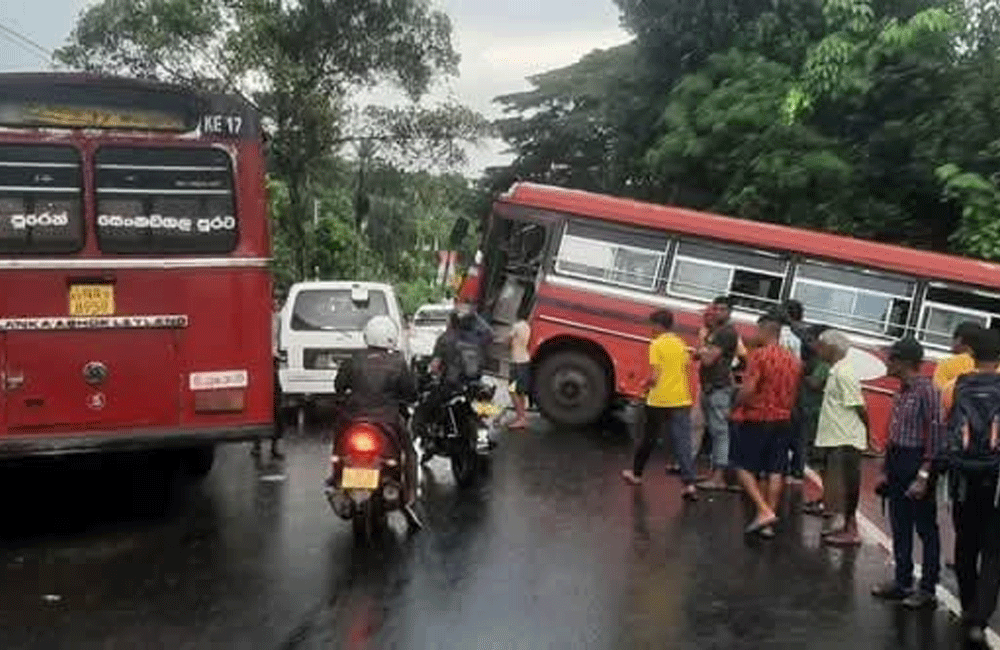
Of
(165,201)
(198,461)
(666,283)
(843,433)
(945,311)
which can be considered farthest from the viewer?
(666,283)

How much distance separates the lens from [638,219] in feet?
50.8

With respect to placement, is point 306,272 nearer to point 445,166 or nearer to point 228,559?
point 445,166

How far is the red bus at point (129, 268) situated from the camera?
887 centimetres

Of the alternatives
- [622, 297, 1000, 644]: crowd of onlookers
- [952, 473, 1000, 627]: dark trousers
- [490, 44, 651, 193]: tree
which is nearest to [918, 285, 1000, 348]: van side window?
[622, 297, 1000, 644]: crowd of onlookers

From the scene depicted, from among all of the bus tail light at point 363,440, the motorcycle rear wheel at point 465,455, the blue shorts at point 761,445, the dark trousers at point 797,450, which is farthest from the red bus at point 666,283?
the bus tail light at point 363,440

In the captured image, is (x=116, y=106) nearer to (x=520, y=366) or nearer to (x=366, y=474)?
(x=366, y=474)

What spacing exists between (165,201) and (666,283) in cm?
756

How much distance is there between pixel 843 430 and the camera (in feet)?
30.0

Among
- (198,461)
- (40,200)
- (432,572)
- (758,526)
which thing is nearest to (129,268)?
(40,200)

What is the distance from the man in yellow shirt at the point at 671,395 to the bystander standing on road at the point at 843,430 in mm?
1703

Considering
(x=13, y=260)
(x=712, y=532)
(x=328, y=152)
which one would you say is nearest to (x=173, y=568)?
(x=13, y=260)

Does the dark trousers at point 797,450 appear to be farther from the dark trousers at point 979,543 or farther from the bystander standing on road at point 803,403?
the dark trousers at point 979,543

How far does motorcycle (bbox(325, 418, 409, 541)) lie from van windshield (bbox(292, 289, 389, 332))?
23.9 feet

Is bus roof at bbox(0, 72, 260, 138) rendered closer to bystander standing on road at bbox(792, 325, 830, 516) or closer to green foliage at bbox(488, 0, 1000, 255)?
bystander standing on road at bbox(792, 325, 830, 516)
